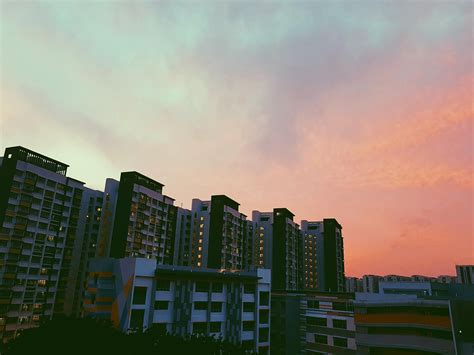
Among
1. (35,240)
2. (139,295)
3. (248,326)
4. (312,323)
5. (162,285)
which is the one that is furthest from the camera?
(35,240)

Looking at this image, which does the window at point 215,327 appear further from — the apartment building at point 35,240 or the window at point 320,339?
the apartment building at point 35,240

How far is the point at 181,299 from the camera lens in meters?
61.1

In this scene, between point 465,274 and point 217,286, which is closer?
point 217,286

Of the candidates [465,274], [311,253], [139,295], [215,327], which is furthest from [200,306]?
[465,274]

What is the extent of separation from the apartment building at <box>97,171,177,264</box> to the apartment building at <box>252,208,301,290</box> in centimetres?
5065

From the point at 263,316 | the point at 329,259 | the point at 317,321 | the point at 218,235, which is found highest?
the point at 218,235

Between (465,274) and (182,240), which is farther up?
(182,240)

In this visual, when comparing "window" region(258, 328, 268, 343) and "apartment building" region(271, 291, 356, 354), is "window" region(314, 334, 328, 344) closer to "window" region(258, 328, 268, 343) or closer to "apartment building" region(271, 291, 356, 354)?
"apartment building" region(271, 291, 356, 354)

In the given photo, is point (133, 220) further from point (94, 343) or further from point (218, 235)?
point (94, 343)

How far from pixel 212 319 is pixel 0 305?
175ft

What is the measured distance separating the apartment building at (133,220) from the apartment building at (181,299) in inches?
1665

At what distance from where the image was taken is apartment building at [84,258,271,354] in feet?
185

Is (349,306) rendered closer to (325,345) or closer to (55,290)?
(325,345)

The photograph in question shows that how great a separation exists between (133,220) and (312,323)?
59453mm
